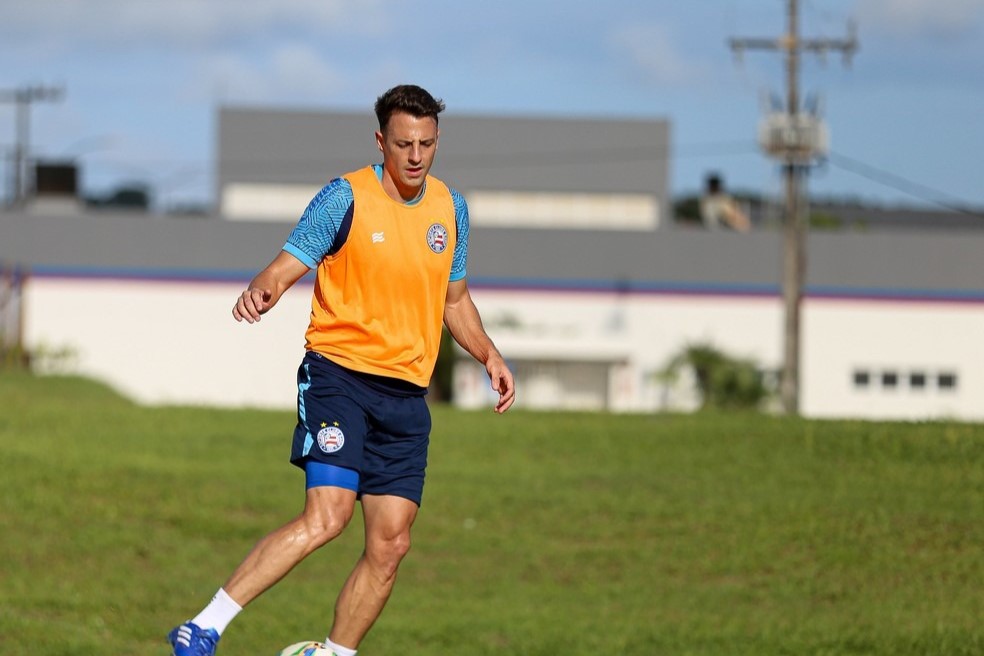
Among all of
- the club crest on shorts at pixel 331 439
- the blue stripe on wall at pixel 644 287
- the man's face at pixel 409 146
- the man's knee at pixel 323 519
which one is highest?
the blue stripe on wall at pixel 644 287

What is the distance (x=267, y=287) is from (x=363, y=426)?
0.83 m

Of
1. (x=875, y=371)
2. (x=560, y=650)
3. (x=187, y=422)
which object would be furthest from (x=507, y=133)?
(x=560, y=650)

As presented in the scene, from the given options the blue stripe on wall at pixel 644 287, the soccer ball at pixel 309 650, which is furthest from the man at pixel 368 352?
the blue stripe on wall at pixel 644 287

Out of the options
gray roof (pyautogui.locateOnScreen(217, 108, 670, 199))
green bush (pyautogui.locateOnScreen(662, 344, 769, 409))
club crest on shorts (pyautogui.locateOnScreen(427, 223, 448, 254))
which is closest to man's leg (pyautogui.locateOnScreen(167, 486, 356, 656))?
club crest on shorts (pyautogui.locateOnScreen(427, 223, 448, 254))

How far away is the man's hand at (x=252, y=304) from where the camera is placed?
252 inches

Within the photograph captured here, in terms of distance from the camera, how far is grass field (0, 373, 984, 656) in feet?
34.2

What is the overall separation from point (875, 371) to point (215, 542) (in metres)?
34.5

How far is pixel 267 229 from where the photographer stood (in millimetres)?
47062

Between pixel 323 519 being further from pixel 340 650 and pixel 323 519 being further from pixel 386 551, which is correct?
pixel 340 650

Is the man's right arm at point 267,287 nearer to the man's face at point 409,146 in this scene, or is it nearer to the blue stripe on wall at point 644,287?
the man's face at point 409,146

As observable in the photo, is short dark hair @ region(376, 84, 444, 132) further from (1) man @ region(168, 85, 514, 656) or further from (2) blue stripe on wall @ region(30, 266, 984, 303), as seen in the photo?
(2) blue stripe on wall @ region(30, 266, 984, 303)

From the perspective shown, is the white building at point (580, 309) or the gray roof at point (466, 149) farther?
the gray roof at point (466, 149)

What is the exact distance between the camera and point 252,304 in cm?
641

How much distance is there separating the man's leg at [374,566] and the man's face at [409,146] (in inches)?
58.3
